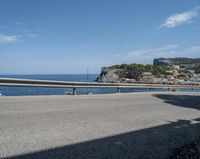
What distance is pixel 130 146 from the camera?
5668 millimetres

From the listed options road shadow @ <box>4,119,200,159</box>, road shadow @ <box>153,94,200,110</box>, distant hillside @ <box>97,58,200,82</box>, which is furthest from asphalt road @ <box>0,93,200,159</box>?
distant hillside @ <box>97,58,200,82</box>

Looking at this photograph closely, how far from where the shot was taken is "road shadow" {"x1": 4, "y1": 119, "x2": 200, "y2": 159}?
4.92 meters

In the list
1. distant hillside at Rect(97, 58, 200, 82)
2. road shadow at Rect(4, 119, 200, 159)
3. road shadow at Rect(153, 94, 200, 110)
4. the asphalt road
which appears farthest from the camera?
distant hillside at Rect(97, 58, 200, 82)

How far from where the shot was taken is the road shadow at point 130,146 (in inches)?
194

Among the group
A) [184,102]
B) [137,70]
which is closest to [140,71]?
[137,70]

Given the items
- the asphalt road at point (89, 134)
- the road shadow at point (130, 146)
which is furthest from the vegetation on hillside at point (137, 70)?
the road shadow at point (130, 146)

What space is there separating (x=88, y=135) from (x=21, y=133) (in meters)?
1.31

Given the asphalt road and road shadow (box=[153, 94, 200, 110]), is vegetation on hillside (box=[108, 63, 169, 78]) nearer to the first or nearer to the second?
road shadow (box=[153, 94, 200, 110])

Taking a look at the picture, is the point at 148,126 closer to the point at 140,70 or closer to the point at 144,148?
the point at 144,148

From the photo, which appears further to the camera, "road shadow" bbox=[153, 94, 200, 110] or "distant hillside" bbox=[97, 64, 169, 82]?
"distant hillside" bbox=[97, 64, 169, 82]

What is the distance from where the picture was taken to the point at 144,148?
5.62m

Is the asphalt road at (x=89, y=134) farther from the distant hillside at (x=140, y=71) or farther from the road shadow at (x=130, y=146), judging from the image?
the distant hillside at (x=140, y=71)

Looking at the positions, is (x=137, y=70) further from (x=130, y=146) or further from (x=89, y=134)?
(x=130, y=146)

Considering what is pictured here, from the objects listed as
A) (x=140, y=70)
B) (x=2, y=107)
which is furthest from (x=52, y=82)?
(x=140, y=70)
